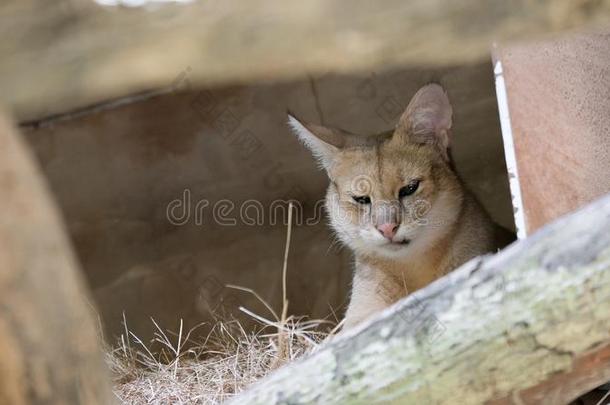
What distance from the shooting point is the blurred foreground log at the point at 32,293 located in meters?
1.71

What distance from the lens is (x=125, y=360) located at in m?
4.02

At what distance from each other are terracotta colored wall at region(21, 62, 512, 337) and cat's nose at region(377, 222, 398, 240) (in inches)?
49.3

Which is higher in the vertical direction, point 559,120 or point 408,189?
point 559,120

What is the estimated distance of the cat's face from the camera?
359 centimetres

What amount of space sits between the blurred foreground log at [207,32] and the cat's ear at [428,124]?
177cm

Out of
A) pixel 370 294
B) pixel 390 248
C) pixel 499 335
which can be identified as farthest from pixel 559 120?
pixel 499 335

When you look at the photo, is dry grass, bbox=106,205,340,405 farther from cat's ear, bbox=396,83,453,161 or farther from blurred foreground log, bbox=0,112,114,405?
blurred foreground log, bbox=0,112,114,405

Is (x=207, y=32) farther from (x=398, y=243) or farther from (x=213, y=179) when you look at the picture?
(x=213, y=179)

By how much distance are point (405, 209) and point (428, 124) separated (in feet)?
1.28

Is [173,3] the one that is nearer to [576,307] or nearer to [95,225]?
[576,307]

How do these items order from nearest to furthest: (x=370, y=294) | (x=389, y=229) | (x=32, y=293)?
(x=32, y=293) → (x=389, y=229) → (x=370, y=294)

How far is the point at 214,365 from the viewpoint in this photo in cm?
373

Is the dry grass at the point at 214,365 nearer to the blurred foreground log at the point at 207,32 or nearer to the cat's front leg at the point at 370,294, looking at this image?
the cat's front leg at the point at 370,294

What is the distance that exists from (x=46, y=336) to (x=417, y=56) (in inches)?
37.7
